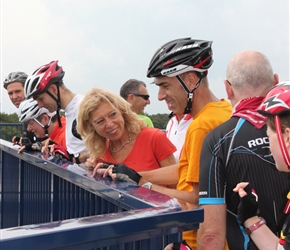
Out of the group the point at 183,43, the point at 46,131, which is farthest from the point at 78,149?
the point at 183,43

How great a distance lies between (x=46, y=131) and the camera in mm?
6387

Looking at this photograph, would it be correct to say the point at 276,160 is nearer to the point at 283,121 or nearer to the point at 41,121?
the point at 283,121

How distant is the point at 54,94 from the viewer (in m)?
5.84

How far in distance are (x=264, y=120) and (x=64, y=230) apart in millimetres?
1440

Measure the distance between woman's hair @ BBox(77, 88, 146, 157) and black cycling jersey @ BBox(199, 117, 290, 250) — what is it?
63.1 inches

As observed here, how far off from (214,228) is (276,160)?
625 mm

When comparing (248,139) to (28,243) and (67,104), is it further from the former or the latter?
(67,104)

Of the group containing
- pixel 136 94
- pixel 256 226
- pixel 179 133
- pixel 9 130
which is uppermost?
pixel 136 94

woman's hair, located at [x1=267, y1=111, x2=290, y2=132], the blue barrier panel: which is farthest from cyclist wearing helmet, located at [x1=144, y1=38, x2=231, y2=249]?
the blue barrier panel

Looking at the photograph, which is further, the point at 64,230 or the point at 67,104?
the point at 67,104

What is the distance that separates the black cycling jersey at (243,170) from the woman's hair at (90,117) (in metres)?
1.60

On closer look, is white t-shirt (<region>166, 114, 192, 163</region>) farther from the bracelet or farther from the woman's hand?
the bracelet

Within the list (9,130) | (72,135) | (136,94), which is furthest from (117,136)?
(9,130)

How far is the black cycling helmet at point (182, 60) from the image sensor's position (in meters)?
3.59
